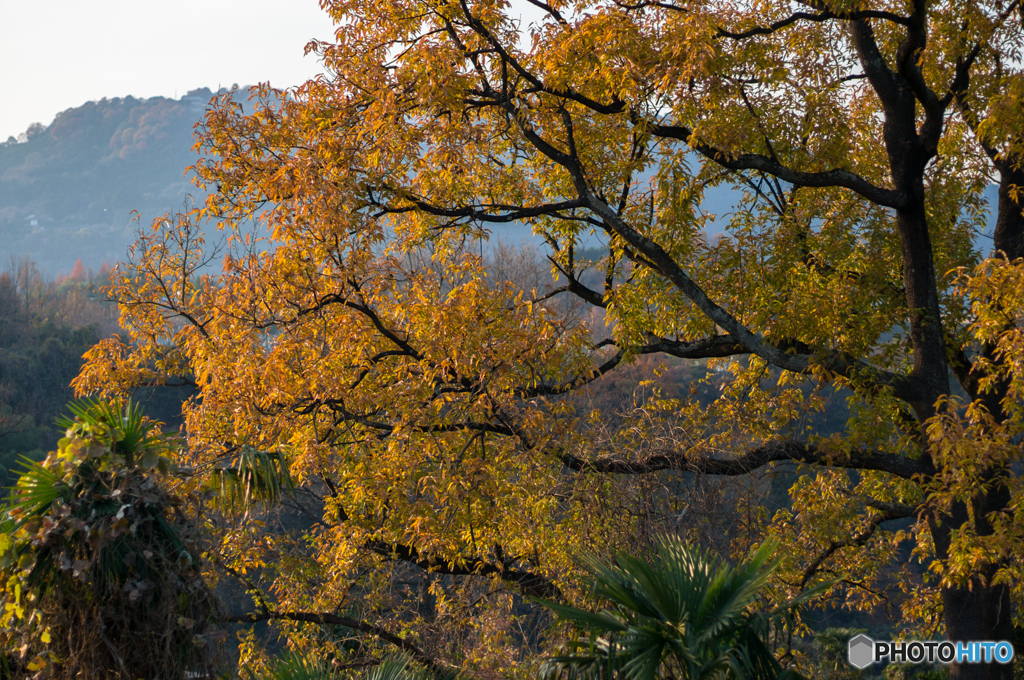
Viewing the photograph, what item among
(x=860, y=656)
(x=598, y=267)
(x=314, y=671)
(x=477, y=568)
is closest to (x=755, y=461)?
(x=598, y=267)

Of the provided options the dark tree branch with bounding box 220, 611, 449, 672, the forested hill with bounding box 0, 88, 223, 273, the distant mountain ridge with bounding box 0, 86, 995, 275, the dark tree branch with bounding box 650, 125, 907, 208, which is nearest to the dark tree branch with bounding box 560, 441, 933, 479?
the dark tree branch with bounding box 650, 125, 907, 208

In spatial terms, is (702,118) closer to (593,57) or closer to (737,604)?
(593,57)

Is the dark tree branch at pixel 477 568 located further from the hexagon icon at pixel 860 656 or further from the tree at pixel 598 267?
the hexagon icon at pixel 860 656

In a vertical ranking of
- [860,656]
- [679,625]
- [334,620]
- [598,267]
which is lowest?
[860,656]

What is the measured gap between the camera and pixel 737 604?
171 inches

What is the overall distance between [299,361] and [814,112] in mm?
6247

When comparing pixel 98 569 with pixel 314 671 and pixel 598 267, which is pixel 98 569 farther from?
pixel 598 267

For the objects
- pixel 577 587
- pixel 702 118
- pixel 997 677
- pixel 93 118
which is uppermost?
pixel 93 118

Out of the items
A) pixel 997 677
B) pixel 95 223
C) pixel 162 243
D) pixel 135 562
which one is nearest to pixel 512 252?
pixel 162 243

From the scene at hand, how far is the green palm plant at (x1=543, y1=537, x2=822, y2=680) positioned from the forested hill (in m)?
149

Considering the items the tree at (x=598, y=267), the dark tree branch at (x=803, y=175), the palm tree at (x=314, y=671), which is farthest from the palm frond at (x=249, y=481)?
the dark tree branch at (x=803, y=175)

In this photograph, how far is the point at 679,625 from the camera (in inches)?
178

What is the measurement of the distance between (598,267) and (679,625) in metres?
→ 5.39

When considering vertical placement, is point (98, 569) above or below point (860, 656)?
above
